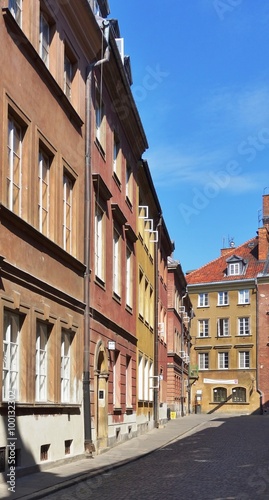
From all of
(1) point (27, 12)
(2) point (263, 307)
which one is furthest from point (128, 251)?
(2) point (263, 307)

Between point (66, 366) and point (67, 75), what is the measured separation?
21.8ft

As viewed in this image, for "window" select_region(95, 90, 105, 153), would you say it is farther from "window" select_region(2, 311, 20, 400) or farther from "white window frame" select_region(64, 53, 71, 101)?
"window" select_region(2, 311, 20, 400)

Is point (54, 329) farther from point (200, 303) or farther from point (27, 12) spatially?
point (200, 303)

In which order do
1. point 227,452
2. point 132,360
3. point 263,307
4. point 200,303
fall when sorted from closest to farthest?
1. point 227,452
2. point 132,360
3. point 263,307
4. point 200,303

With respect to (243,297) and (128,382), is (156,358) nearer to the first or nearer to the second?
(128,382)

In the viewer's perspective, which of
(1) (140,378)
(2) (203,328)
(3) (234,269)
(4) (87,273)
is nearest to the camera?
(4) (87,273)

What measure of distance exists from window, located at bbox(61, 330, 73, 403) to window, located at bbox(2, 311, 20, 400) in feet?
10.3

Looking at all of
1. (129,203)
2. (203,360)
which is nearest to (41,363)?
(129,203)

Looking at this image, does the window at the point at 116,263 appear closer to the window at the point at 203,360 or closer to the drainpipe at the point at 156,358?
the drainpipe at the point at 156,358

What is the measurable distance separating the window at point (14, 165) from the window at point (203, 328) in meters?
55.7

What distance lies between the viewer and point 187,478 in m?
13.8

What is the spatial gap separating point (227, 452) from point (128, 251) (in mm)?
8522

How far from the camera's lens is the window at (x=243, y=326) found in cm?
6538

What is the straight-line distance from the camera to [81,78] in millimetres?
17906
